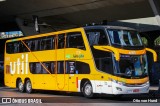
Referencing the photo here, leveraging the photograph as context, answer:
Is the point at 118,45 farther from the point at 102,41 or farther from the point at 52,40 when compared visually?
the point at 52,40

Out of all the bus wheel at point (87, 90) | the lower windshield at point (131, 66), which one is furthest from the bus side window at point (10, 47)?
the lower windshield at point (131, 66)

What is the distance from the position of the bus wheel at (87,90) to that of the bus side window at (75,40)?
1.82 meters

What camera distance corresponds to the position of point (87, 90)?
19.5m

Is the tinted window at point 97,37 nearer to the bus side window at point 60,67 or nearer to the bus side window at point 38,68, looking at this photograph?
the bus side window at point 60,67

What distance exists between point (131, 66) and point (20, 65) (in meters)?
9.37

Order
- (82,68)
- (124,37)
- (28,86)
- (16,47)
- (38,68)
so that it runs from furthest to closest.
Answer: (16,47), (28,86), (38,68), (82,68), (124,37)

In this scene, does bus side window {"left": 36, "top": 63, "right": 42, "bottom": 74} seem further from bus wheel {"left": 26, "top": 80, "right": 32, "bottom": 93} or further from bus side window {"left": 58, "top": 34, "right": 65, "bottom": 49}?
bus side window {"left": 58, "top": 34, "right": 65, "bottom": 49}

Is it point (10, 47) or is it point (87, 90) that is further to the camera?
point (10, 47)

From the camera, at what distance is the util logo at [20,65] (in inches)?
971

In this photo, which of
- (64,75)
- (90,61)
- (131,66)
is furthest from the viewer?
(64,75)

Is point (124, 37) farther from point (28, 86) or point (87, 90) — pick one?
point (28, 86)

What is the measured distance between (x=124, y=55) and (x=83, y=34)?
2620mm

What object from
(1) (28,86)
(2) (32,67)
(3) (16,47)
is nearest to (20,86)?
(1) (28,86)

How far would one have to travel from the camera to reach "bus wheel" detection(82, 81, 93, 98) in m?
19.2
